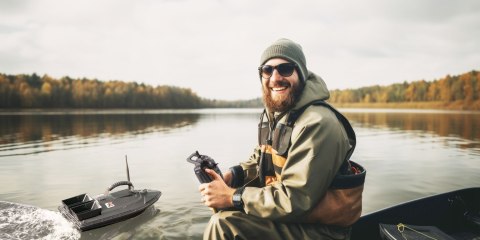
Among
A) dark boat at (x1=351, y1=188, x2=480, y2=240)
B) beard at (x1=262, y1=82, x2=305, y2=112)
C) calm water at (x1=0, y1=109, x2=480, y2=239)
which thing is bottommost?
calm water at (x1=0, y1=109, x2=480, y2=239)

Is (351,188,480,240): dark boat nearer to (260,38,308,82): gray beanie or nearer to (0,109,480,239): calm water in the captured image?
(260,38,308,82): gray beanie

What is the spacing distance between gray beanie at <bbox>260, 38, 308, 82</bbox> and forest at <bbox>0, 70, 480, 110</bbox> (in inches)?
5530

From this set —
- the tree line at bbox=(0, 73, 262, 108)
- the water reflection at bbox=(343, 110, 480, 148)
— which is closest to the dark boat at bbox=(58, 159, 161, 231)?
the water reflection at bbox=(343, 110, 480, 148)

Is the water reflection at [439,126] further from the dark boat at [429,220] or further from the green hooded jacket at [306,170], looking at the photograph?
the green hooded jacket at [306,170]

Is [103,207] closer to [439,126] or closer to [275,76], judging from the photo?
[275,76]

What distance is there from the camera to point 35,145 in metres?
24.8

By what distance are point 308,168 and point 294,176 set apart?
0.18m

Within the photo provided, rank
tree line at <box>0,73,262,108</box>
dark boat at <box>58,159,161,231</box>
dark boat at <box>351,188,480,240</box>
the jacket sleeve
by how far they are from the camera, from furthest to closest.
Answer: tree line at <box>0,73,262,108</box>, dark boat at <box>58,159,161,231</box>, dark boat at <box>351,188,480,240</box>, the jacket sleeve

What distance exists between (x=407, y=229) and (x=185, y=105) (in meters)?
181

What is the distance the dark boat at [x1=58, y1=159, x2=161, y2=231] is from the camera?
7.32 m

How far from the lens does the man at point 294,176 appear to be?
302 centimetres

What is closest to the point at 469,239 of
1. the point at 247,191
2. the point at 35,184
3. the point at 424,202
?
the point at 424,202

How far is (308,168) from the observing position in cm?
298

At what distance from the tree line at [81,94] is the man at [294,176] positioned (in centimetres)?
14037
